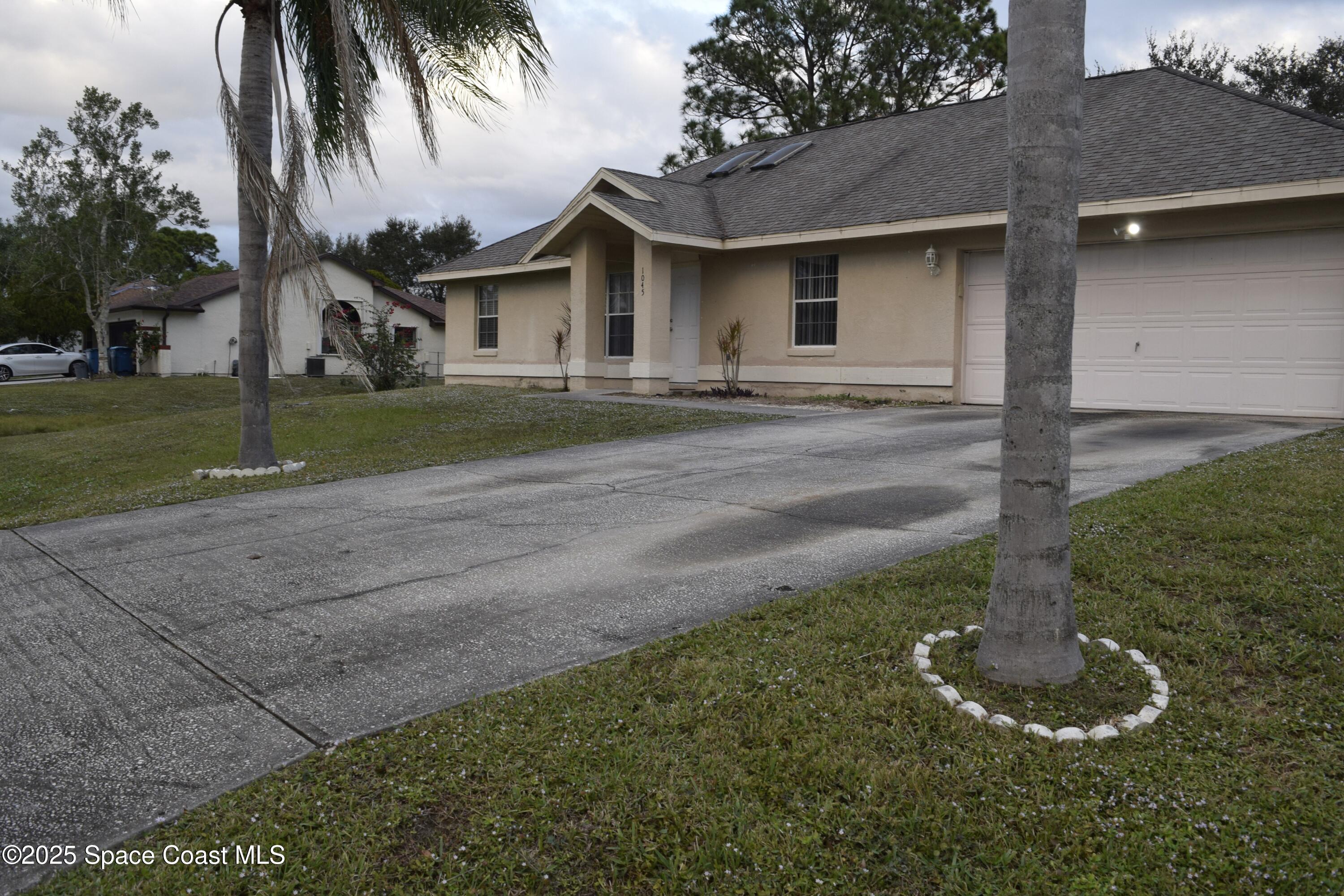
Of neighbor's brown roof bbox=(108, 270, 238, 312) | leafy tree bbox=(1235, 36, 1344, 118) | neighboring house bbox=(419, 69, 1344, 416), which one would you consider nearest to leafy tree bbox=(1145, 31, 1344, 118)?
leafy tree bbox=(1235, 36, 1344, 118)

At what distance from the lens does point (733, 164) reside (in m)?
21.4

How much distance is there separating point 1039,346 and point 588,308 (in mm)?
15739

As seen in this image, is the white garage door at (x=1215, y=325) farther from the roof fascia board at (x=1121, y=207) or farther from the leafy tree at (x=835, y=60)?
the leafy tree at (x=835, y=60)

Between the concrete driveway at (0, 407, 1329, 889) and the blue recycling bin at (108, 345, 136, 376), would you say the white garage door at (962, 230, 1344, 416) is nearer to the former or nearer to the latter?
the concrete driveway at (0, 407, 1329, 889)

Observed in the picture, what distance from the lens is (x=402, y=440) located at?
12.6 m

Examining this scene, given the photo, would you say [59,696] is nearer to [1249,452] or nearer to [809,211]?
[1249,452]

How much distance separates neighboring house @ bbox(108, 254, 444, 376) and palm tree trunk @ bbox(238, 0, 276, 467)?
2597 centimetres

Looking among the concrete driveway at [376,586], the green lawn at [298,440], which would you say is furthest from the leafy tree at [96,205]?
the concrete driveway at [376,586]

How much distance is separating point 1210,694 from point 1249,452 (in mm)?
6302

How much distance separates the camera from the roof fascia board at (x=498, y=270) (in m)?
20.2

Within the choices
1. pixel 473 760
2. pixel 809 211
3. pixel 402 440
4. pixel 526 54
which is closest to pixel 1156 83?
pixel 809 211

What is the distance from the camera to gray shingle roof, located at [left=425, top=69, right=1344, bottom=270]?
41.2 feet

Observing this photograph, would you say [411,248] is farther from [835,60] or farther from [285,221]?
[285,221]

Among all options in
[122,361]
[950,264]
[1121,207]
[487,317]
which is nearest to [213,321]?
[122,361]
